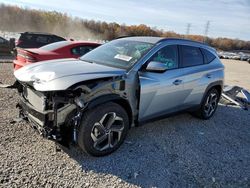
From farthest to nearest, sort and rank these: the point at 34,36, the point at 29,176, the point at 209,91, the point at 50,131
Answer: the point at 34,36 → the point at 209,91 → the point at 50,131 → the point at 29,176

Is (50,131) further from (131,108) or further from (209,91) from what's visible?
(209,91)

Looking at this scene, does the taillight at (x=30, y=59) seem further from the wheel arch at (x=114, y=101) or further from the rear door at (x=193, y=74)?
the rear door at (x=193, y=74)

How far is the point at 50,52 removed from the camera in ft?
22.4

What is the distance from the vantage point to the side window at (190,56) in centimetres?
495

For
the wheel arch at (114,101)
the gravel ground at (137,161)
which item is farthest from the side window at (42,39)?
the wheel arch at (114,101)

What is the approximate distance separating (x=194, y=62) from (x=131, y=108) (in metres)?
2.03

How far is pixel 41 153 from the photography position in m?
3.69

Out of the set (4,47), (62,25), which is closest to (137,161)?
(4,47)

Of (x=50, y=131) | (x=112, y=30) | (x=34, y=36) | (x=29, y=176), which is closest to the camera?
(x=29, y=176)

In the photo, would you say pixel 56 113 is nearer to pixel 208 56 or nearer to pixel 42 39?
pixel 208 56

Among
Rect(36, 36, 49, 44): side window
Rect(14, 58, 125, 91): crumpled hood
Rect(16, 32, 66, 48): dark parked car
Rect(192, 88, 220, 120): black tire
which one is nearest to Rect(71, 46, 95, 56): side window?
Rect(14, 58, 125, 91): crumpled hood

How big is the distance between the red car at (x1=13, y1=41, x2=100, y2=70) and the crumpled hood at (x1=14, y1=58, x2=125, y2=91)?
243 centimetres

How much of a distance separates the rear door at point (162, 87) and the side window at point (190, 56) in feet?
0.71

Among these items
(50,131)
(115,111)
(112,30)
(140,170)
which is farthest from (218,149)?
(112,30)
